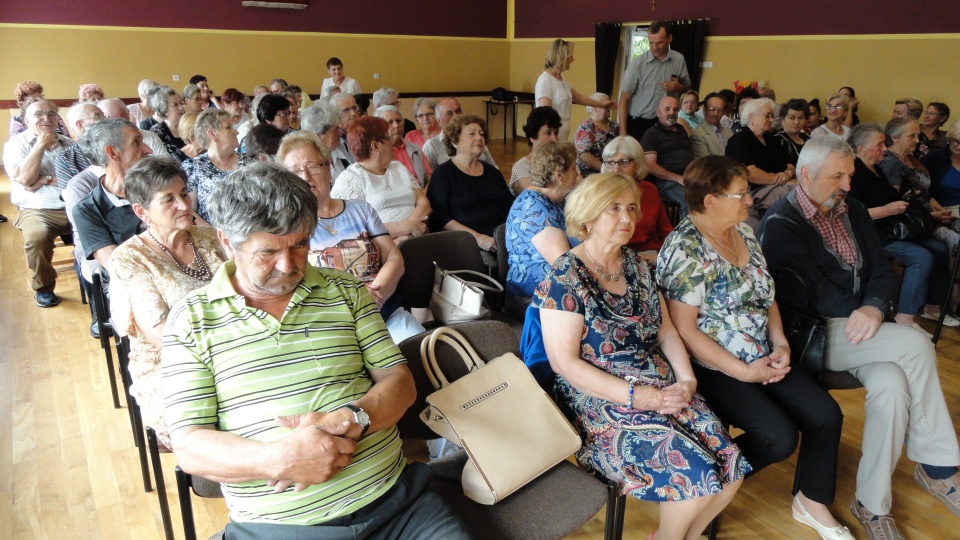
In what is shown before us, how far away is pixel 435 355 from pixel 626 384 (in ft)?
1.86

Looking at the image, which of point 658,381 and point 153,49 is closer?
point 658,381

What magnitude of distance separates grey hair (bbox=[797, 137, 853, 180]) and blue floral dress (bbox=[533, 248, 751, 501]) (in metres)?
1.09

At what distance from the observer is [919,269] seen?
3.82m

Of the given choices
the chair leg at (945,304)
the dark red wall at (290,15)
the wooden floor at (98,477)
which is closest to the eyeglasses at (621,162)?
the wooden floor at (98,477)

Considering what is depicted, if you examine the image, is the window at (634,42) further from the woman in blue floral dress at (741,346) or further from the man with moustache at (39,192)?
the woman in blue floral dress at (741,346)

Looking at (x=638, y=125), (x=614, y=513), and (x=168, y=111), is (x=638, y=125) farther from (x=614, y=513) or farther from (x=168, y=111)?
(x=614, y=513)

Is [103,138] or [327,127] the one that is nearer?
[103,138]

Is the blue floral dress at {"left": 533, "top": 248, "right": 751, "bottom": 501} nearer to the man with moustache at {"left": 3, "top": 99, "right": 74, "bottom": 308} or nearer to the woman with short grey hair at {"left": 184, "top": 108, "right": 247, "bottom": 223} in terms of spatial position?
the woman with short grey hair at {"left": 184, "top": 108, "right": 247, "bottom": 223}

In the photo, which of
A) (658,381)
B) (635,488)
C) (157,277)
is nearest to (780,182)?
(658,381)

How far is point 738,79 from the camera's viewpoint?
9.70 m

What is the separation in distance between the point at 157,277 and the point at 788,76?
9403mm

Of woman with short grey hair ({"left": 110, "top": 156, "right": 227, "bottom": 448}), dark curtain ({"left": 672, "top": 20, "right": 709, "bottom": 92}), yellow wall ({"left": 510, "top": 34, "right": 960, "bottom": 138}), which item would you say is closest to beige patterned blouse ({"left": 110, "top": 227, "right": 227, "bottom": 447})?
woman with short grey hair ({"left": 110, "top": 156, "right": 227, "bottom": 448})

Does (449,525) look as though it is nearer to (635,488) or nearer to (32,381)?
(635,488)

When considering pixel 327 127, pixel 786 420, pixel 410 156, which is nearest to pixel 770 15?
pixel 410 156
